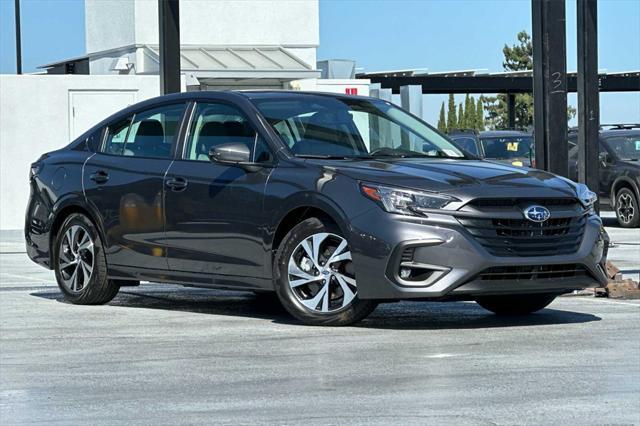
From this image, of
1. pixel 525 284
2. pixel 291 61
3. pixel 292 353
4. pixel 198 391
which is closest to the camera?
pixel 198 391

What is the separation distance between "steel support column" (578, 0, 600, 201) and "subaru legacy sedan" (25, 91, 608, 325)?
3.74 meters

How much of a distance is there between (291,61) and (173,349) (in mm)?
26270

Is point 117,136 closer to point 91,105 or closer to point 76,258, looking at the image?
point 76,258

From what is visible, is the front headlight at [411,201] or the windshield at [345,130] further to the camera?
the windshield at [345,130]

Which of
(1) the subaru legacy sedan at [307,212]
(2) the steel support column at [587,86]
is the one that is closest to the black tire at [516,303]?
(1) the subaru legacy sedan at [307,212]

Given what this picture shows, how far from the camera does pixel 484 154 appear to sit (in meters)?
27.4

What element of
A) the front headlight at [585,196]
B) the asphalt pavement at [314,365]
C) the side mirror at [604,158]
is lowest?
the asphalt pavement at [314,365]

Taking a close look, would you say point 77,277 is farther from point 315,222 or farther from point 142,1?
point 142,1

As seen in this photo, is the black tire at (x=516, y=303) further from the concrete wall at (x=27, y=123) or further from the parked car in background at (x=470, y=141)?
the concrete wall at (x=27, y=123)

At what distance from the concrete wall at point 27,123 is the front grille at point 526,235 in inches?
726

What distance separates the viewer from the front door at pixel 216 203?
33.3 feet

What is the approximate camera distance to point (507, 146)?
27.6 m

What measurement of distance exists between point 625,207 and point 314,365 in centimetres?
1749

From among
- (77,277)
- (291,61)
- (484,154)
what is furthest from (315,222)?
(291,61)
